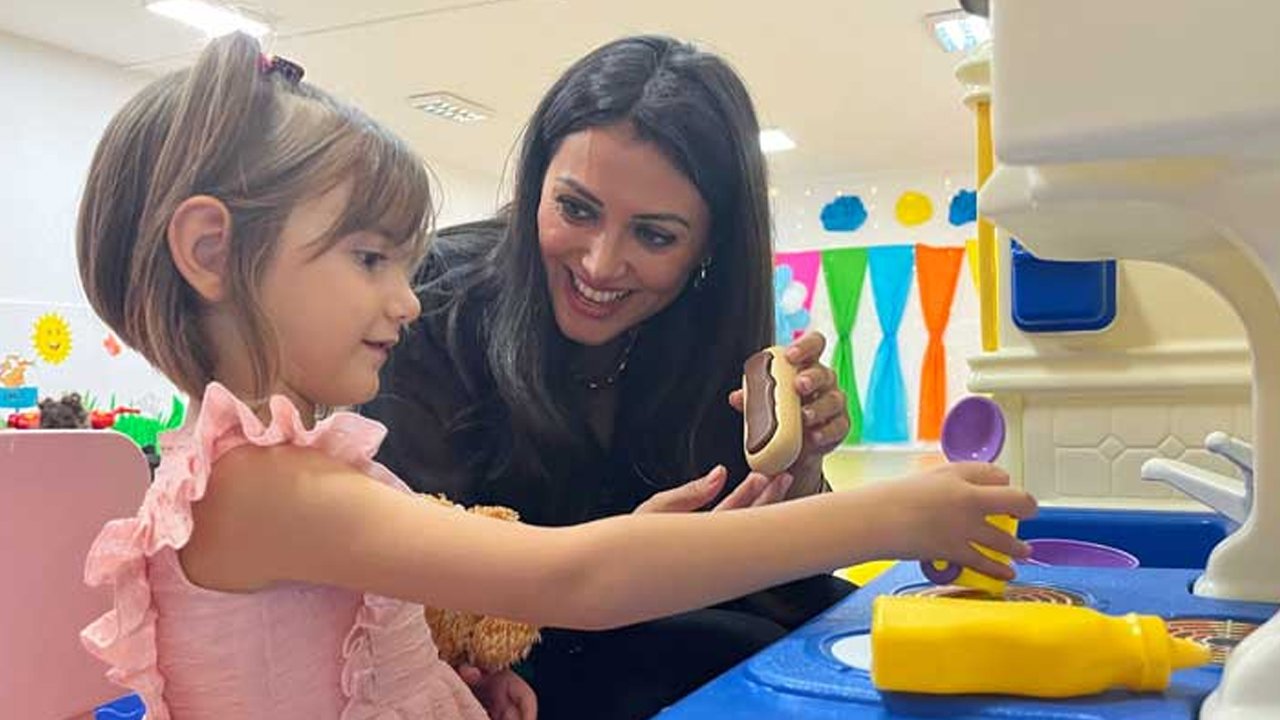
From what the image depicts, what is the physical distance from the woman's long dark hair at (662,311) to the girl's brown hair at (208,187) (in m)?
0.32

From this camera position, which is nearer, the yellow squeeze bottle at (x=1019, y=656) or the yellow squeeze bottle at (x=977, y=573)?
the yellow squeeze bottle at (x=1019, y=656)

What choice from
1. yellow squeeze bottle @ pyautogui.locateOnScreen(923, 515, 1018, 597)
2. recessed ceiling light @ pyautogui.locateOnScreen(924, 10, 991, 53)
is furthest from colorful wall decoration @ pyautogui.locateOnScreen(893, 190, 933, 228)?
yellow squeeze bottle @ pyautogui.locateOnScreen(923, 515, 1018, 597)

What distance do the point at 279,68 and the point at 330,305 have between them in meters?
0.17

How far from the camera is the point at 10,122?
10.7 ft

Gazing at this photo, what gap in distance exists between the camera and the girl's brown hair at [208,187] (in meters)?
0.64

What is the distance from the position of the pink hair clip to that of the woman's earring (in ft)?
1.40

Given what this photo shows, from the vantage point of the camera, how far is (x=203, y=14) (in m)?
2.93

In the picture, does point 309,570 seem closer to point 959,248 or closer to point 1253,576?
point 1253,576

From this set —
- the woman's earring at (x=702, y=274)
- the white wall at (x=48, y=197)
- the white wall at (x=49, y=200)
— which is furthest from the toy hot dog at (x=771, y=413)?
the white wall at (x=48, y=197)

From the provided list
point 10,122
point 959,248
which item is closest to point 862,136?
point 959,248

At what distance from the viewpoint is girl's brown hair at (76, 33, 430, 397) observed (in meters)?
0.64

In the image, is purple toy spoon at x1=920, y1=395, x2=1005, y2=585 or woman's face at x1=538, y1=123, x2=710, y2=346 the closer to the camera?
purple toy spoon at x1=920, y1=395, x2=1005, y2=585

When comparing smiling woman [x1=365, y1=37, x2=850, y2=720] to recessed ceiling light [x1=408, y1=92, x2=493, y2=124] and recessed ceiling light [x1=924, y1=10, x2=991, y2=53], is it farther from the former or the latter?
recessed ceiling light [x1=408, y1=92, x2=493, y2=124]

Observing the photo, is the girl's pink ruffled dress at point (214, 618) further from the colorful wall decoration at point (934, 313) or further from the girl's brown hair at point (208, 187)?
the colorful wall decoration at point (934, 313)
